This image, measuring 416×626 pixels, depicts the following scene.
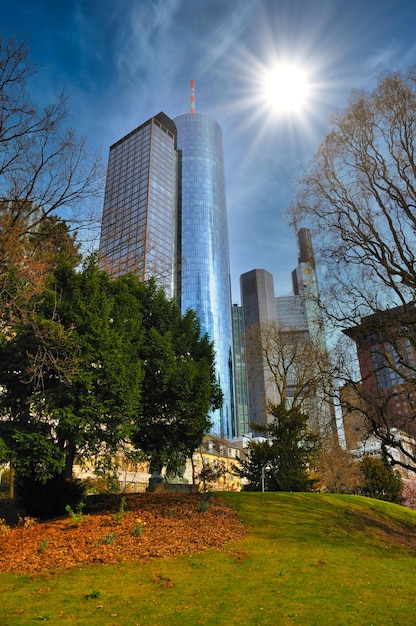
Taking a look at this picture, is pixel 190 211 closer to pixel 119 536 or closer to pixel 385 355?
pixel 385 355

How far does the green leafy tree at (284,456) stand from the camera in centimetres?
2394

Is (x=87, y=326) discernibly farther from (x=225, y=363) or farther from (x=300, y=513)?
(x=225, y=363)

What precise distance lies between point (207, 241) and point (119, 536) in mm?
137833

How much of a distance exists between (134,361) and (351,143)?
10.9 meters

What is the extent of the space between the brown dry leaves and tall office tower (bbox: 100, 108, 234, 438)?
369ft

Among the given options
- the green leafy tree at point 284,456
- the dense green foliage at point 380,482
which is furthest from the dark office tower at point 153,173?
the green leafy tree at point 284,456

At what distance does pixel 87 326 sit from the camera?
563 inches

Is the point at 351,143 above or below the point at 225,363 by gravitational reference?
below

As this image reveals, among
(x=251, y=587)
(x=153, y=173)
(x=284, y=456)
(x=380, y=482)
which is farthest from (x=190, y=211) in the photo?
(x=251, y=587)

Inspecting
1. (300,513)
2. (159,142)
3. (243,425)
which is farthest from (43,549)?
(243,425)

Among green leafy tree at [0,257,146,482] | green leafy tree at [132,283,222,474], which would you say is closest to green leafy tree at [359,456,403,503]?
green leafy tree at [132,283,222,474]

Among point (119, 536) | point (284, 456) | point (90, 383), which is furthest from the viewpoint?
point (284, 456)

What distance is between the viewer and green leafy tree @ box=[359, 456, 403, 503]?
3797cm

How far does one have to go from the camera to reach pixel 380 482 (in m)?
38.2
